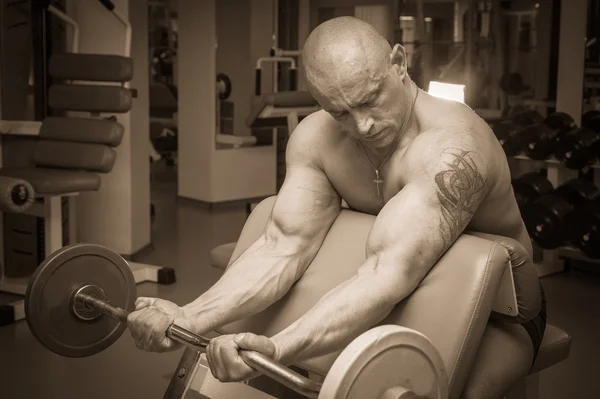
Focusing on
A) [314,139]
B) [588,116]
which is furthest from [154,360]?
[588,116]

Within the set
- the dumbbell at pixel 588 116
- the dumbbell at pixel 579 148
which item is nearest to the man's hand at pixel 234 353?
the dumbbell at pixel 579 148

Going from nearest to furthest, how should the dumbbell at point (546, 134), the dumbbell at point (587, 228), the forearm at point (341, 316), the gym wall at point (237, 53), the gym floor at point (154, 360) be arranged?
the forearm at point (341, 316) < the gym floor at point (154, 360) < the dumbbell at point (587, 228) < the dumbbell at point (546, 134) < the gym wall at point (237, 53)

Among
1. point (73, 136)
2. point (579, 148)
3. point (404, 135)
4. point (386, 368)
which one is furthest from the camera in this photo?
point (579, 148)

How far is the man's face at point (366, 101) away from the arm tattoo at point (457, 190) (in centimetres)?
14

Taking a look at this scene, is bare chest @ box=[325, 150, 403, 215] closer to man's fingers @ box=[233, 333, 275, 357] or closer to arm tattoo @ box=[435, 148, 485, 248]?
arm tattoo @ box=[435, 148, 485, 248]

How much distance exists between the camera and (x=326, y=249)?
6.29 feet

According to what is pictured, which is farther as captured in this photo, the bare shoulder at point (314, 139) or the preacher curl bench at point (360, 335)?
the bare shoulder at point (314, 139)

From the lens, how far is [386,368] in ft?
4.31

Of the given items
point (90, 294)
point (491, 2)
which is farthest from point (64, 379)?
point (491, 2)

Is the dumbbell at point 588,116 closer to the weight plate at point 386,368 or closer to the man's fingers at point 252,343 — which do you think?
the weight plate at point 386,368

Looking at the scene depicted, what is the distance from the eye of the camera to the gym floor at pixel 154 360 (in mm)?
2893

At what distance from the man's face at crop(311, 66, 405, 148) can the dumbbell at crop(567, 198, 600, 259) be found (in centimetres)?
260

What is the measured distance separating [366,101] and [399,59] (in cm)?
14

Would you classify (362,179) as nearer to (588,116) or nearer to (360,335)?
(360,335)
